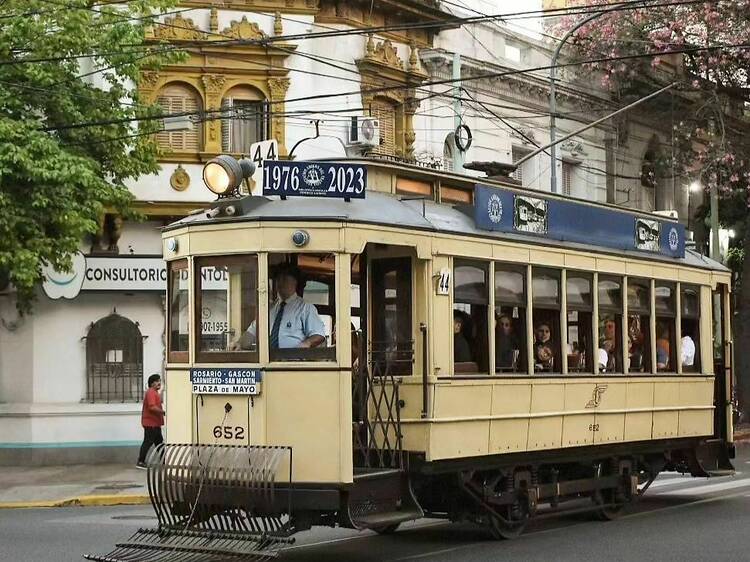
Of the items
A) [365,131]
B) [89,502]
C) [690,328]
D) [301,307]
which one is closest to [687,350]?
[690,328]

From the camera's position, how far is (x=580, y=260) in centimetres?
1432

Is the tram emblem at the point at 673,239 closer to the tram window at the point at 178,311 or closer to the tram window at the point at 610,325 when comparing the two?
the tram window at the point at 610,325

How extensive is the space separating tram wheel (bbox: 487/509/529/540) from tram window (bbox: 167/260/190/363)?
11.5 feet

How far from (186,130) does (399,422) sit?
45.6 feet

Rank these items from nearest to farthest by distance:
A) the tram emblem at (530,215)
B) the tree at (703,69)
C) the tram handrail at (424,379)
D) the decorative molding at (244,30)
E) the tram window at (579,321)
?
the tram handrail at (424,379), the tram emblem at (530,215), the tram window at (579,321), the decorative molding at (244,30), the tree at (703,69)

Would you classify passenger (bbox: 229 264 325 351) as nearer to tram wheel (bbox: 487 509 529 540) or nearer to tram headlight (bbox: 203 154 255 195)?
tram headlight (bbox: 203 154 255 195)

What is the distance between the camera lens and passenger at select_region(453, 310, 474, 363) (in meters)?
12.6

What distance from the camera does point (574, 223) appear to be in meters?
14.5

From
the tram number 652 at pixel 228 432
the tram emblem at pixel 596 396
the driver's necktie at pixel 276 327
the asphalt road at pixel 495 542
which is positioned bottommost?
the asphalt road at pixel 495 542

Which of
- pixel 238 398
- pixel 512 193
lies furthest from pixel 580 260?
pixel 238 398

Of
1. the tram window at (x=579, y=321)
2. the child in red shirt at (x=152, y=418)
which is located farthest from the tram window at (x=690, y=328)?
the child in red shirt at (x=152, y=418)

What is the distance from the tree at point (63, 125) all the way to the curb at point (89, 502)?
351 centimetres

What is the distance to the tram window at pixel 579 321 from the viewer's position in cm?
1422

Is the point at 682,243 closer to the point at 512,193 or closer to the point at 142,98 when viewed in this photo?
the point at 512,193
